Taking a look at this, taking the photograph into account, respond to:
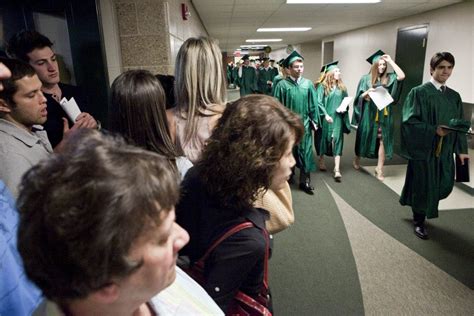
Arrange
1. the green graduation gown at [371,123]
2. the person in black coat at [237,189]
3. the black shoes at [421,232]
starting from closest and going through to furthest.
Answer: the person in black coat at [237,189] → the black shoes at [421,232] → the green graduation gown at [371,123]

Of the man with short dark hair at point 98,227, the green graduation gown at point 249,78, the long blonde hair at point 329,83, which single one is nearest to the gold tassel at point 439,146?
the long blonde hair at point 329,83

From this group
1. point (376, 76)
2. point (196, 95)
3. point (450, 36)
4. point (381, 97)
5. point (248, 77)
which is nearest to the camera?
point (196, 95)

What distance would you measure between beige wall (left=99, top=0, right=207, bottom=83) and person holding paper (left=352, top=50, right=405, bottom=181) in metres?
2.87

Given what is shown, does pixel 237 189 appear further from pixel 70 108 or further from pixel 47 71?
pixel 47 71

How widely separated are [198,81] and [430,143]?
2.16 meters

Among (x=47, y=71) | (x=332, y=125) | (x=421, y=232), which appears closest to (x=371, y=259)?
(x=421, y=232)

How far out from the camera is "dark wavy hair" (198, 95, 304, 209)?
887 mm

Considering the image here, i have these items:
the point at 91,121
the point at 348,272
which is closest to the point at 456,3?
the point at 348,272

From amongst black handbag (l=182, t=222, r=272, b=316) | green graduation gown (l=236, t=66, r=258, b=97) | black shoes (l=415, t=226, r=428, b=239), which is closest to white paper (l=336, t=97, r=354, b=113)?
black shoes (l=415, t=226, r=428, b=239)

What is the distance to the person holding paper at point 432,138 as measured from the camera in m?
2.61

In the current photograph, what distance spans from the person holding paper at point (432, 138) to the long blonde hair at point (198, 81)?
6.46ft

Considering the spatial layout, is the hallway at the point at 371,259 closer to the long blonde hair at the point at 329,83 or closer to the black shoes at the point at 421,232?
the black shoes at the point at 421,232

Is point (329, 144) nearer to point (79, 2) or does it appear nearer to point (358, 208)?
point (358, 208)

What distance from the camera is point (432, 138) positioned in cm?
263
